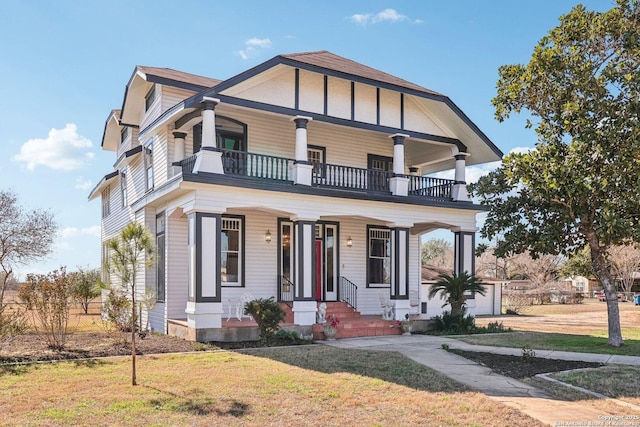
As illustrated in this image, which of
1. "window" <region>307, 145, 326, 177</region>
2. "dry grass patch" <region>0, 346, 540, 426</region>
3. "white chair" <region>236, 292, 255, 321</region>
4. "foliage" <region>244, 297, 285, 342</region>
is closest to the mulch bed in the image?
"dry grass patch" <region>0, 346, 540, 426</region>

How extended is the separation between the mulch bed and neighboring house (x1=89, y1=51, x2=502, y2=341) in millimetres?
5053

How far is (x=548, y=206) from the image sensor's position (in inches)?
575

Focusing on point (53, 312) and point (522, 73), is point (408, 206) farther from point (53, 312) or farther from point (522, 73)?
point (53, 312)

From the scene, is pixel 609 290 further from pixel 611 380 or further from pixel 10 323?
pixel 10 323

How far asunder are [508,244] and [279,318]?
6491 millimetres

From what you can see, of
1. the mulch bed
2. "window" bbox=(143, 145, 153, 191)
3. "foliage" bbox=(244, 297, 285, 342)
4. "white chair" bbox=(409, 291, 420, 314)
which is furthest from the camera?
"white chair" bbox=(409, 291, 420, 314)

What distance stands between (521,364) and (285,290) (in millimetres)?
8504

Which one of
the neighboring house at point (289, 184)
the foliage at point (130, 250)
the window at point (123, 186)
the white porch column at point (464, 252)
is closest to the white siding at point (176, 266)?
the neighboring house at point (289, 184)

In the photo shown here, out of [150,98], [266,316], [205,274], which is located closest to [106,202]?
[150,98]

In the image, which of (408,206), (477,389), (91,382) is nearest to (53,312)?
(91,382)

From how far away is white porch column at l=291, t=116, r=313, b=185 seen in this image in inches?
614

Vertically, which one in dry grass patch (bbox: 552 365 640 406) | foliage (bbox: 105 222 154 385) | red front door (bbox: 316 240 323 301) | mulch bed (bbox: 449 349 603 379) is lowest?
mulch bed (bbox: 449 349 603 379)

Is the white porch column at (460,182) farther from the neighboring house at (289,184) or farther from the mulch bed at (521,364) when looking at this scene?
→ the mulch bed at (521,364)

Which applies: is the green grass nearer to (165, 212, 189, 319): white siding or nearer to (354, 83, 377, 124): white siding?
(354, 83, 377, 124): white siding
